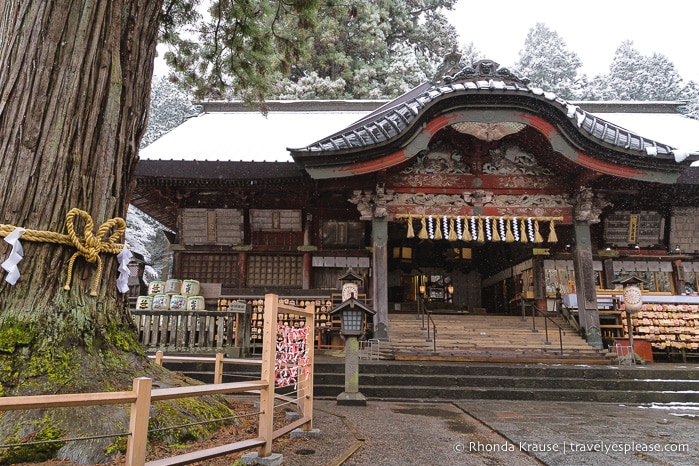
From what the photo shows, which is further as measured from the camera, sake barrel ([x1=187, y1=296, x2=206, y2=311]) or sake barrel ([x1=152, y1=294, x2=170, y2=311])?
sake barrel ([x1=187, y1=296, x2=206, y2=311])

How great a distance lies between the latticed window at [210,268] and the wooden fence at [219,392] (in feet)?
28.4

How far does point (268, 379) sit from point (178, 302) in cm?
849

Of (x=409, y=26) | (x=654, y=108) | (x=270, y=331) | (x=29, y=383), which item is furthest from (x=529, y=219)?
(x=409, y=26)

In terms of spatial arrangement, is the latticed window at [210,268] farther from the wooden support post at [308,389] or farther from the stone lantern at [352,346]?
the wooden support post at [308,389]

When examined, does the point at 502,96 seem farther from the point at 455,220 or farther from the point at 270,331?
the point at 270,331

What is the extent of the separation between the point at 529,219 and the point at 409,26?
78.0 feet

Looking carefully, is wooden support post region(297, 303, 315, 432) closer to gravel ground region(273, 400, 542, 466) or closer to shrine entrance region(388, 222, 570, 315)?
gravel ground region(273, 400, 542, 466)

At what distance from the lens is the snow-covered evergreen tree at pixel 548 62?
41.9 m

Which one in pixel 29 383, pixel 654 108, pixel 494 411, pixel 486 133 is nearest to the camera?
pixel 29 383

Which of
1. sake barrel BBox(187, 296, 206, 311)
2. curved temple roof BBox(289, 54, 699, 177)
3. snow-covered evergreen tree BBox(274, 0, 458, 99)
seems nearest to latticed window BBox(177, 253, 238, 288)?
sake barrel BBox(187, 296, 206, 311)

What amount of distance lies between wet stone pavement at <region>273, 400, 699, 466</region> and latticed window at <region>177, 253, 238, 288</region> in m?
7.45

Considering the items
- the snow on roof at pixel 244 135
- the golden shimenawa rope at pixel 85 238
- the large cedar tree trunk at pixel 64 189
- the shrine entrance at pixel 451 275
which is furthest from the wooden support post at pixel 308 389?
the shrine entrance at pixel 451 275

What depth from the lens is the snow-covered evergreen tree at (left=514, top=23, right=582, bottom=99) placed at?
41938 mm

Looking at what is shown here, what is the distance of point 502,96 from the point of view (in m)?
10.9
